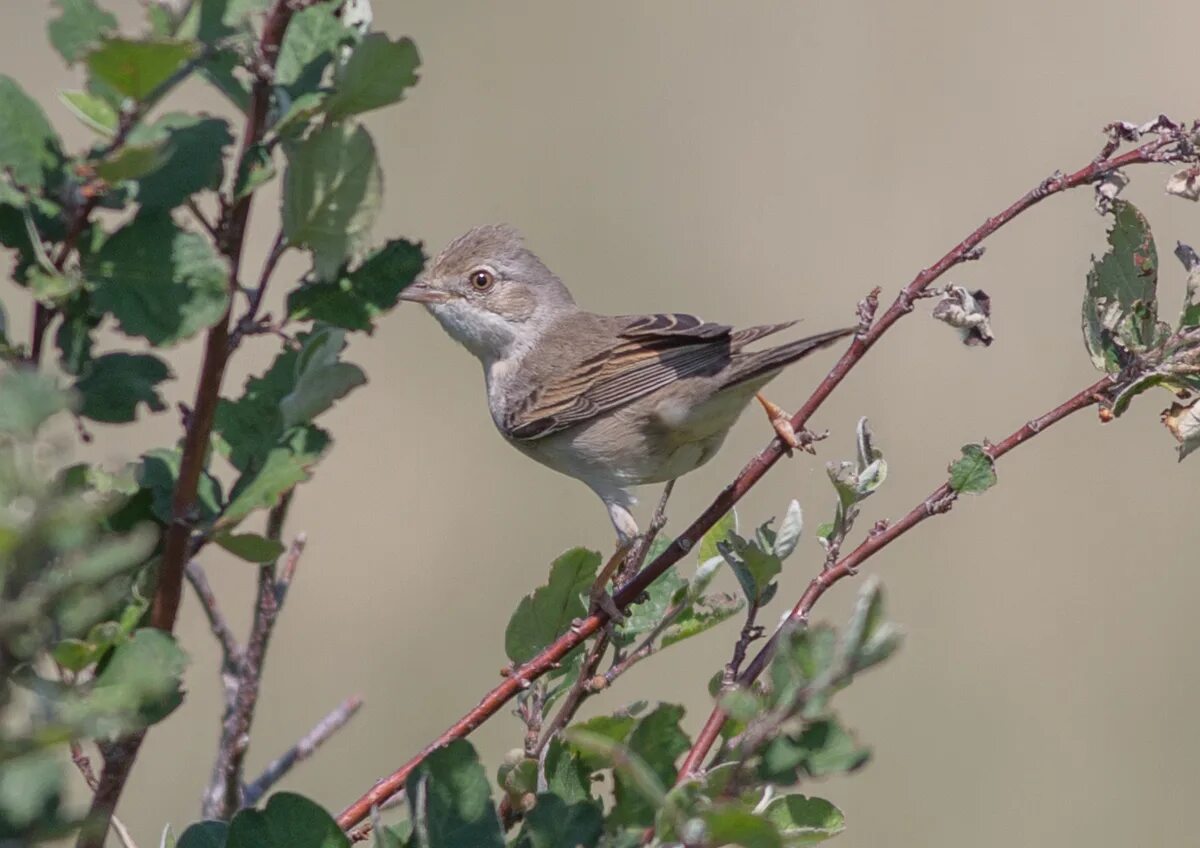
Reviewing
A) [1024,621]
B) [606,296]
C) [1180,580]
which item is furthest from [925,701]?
[606,296]

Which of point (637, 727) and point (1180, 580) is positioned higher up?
point (637, 727)

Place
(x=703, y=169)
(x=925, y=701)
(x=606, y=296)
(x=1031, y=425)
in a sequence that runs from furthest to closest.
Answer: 1. (x=703, y=169)
2. (x=606, y=296)
3. (x=925, y=701)
4. (x=1031, y=425)

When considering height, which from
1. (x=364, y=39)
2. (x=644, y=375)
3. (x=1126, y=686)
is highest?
(x=364, y=39)

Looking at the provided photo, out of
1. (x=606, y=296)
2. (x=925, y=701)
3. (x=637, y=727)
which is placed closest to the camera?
(x=637, y=727)

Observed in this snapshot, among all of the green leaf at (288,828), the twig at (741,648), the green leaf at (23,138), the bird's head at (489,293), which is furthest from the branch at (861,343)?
the bird's head at (489,293)

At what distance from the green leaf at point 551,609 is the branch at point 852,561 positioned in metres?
0.28

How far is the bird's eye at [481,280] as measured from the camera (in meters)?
5.11

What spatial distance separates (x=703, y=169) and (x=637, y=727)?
32.7 feet

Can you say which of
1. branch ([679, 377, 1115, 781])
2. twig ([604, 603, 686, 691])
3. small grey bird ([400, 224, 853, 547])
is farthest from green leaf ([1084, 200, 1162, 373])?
small grey bird ([400, 224, 853, 547])

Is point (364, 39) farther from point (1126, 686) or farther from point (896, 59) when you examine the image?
point (896, 59)

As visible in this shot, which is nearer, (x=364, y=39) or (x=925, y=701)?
(x=364, y=39)

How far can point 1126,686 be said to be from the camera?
8.27 m

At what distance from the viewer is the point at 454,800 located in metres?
1.38

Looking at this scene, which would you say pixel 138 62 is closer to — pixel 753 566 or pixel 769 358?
pixel 753 566
